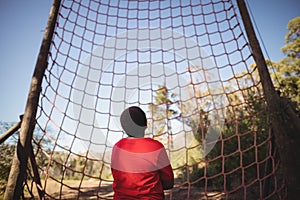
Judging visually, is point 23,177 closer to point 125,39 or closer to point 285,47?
point 125,39

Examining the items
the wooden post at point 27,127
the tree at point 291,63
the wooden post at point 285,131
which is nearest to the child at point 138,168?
the wooden post at point 27,127

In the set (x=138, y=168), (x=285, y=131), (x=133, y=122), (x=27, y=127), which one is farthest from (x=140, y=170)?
(x=285, y=131)

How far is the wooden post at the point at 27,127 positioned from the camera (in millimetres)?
1326

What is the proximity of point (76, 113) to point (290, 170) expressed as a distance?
6.51 ft

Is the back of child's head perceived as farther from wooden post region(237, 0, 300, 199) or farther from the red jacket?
wooden post region(237, 0, 300, 199)

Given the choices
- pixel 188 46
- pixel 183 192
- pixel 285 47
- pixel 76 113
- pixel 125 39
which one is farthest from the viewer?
pixel 285 47

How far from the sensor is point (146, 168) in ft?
3.47

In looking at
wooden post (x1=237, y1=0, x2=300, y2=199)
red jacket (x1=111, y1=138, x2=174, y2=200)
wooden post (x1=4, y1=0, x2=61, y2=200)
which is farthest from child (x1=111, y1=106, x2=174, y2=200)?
wooden post (x1=237, y1=0, x2=300, y2=199)

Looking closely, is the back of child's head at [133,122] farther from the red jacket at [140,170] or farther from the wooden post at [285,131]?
the wooden post at [285,131]

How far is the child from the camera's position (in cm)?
104

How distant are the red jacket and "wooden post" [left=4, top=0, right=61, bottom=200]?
74cm

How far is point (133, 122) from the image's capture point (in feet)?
3.87

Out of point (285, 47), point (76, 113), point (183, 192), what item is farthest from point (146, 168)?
A: point (285, 47)

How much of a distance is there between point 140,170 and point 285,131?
1.08 metres
